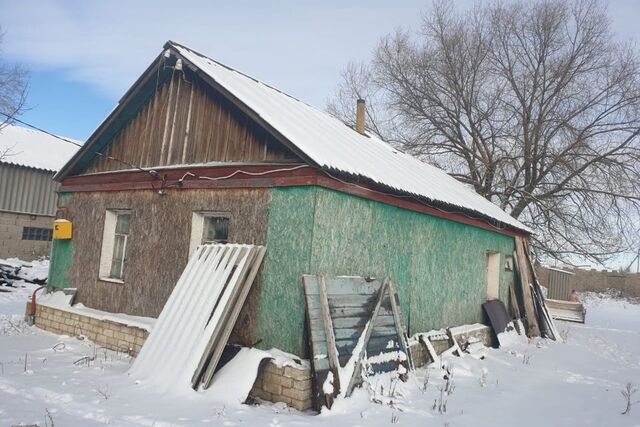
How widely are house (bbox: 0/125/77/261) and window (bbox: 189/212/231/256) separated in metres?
16.0

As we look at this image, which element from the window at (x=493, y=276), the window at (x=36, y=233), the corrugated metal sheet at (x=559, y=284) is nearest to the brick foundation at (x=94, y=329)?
the window at (x=493, y=276)

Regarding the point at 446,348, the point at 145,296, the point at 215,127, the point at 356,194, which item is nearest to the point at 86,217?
the point at 145,296

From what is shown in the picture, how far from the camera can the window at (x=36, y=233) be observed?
2108 cm

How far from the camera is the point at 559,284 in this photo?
21.8 m

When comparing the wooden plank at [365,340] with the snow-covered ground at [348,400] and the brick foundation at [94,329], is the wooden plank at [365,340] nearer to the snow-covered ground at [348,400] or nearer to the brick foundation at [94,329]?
the snow-covered ground at [348,400]

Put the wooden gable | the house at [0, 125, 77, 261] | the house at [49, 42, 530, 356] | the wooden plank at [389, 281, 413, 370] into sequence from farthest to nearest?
the house at [0, 125, 77, 261] < the wooden gable < the wooden plank at [389, 281, 413, 370] < the house at [49, 42, 530, 356]

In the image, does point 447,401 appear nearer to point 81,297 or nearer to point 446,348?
point 446,348

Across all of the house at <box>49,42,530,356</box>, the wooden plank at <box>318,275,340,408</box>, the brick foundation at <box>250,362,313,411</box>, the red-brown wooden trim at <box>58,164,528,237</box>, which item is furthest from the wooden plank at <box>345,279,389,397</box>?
the red-brown wooden trim at <box>58,164,528,237</box>

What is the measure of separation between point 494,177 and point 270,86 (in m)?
13.3

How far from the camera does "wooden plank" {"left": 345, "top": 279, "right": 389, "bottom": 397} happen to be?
18.0 feet

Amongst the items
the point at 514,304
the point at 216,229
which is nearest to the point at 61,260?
the point at 216,229

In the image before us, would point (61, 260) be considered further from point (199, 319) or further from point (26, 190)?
point (26, 190)

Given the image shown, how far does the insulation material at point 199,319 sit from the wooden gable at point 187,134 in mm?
1427

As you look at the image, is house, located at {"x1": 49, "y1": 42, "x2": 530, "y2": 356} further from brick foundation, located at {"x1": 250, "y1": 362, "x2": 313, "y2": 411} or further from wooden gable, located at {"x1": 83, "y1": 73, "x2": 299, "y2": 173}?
brick foundation, located at {"x1": 250, "y1": 362, "x2": 313, "y2": 411}
